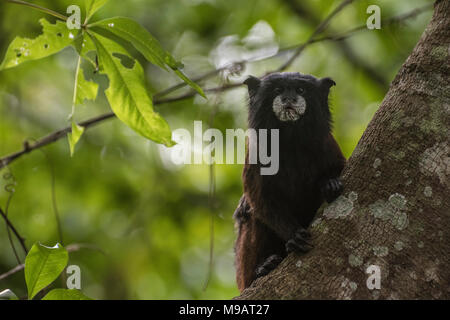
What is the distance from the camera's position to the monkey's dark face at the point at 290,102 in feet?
10.5

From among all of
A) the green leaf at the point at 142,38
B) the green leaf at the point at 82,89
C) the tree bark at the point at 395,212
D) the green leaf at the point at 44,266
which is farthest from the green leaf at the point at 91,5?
the tree bark at the point at 395,212

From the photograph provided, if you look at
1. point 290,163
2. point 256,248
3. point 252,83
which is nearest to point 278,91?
point 252,83

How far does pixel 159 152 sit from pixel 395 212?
14.8ft

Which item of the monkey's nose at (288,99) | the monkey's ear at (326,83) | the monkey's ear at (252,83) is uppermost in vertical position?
the monkey's ear at (252,83)

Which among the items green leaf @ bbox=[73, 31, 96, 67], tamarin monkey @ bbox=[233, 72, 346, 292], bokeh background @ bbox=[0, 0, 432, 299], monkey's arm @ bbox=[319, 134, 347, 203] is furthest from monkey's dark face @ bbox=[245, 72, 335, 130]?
bokeh background @ bbox=[0, 0, 432, 299]

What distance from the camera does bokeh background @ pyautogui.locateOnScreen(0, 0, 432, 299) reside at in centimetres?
583

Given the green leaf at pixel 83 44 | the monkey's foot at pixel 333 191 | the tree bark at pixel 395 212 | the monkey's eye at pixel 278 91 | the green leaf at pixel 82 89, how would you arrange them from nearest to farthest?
the tree bark at pixel 395 212 < the monkey's foot at pixel 333 191 < the green leaf at pixel 83 44 < the green leaf at pixel 82 89 < the monkey's eye at pixel 278 91

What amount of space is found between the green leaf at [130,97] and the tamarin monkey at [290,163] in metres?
0.92

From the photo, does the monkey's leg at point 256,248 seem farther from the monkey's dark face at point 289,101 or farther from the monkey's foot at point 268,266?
the monkey's dark face at point 289,101

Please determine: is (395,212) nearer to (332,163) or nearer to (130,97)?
(332,163)

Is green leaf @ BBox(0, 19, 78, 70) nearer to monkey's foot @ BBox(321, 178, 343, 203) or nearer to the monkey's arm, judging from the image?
monkey's foot @ BBox(321, 178, 343, 203)

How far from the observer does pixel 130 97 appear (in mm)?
2539
